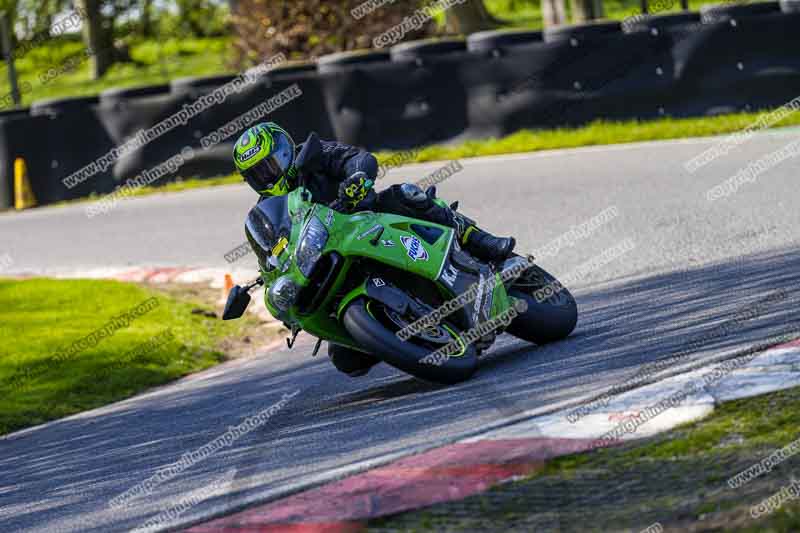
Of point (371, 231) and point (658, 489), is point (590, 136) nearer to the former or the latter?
point (371, 231)

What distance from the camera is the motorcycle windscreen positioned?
768 cm

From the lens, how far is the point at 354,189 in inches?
303

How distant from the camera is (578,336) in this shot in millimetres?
8648

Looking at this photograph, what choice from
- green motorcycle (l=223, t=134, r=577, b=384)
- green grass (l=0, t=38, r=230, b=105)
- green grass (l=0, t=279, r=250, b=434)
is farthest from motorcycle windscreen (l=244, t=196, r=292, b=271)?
green grass (l=0, t=38, r=230, b=105)

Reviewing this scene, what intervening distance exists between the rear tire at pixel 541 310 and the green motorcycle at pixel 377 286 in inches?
10.6

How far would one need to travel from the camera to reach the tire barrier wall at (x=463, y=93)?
1698 centimetres

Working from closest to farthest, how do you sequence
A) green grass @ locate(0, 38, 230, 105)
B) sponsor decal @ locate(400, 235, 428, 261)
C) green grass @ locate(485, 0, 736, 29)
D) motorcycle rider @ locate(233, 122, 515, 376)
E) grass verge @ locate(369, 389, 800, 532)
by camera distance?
1. grass verge @ locate(369, 389, 800, 532)
2. sponsor decal @ locate(400, 235, 428, 261)
3. motorcycle rider @ locate(233, 122, 515, 376)
4. green grass @ locate(485, 0, 736, 29)
5. green grass @ locate(0, 38, 230, 105)

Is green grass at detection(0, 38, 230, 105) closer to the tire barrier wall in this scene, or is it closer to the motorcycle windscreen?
the tire barrier wall

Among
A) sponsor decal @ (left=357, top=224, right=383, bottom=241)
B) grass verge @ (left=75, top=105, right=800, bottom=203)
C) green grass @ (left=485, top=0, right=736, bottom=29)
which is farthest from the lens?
green grass @ (left=485, top=0, right=736, bottom=29)

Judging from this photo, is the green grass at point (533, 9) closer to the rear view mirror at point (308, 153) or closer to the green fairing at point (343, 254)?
the green fairing at point (343, 254)

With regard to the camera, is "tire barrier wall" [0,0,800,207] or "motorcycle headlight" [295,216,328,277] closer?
"motorcycle headlight" [295,216,328,277]

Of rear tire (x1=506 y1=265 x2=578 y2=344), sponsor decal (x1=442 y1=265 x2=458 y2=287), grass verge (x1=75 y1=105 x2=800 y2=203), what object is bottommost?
grass verge (x1=75 y1=105 x2=800 y2=203)

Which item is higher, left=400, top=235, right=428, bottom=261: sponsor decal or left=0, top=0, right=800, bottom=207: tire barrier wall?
left=400, top=235, right=428, bottom=261: sponsor decal

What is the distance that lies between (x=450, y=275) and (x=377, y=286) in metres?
0.54
